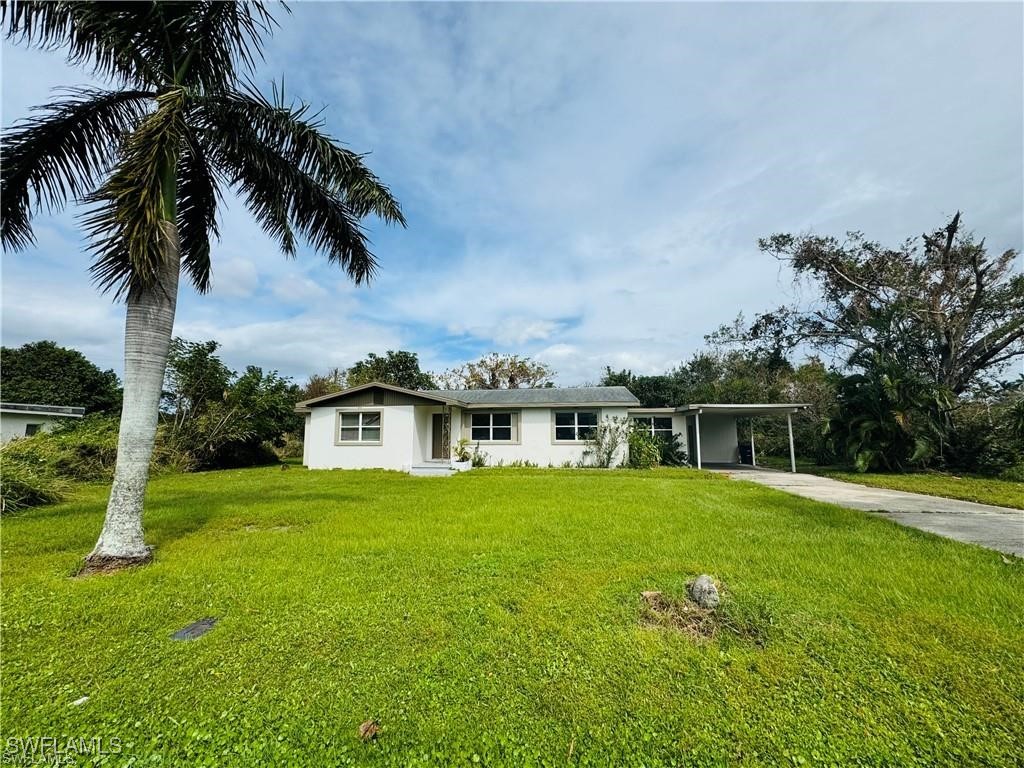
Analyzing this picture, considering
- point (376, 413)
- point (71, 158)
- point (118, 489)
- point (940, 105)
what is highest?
Result: point (940, 105)

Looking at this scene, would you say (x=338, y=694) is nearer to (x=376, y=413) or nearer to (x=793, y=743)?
(x=793, y=743)

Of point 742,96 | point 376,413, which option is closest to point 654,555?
point 742,96

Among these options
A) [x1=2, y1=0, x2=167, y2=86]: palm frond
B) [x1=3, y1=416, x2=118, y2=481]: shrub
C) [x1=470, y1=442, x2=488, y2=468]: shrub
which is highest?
[x1=2, y1=0, x2=167, y2=86]: palm frond

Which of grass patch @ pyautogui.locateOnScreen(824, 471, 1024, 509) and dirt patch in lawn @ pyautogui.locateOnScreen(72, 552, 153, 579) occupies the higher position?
dirt patch in lawn @ pyautogui.locateOnScreen(72, 552, 153, 579)

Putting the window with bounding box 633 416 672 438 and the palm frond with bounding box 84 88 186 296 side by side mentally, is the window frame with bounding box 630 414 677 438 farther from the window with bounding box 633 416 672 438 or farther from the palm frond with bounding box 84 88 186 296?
the palm frond with bounding box 84 88 186 296

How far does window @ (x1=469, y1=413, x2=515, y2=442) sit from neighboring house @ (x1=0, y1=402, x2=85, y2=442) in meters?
16.2

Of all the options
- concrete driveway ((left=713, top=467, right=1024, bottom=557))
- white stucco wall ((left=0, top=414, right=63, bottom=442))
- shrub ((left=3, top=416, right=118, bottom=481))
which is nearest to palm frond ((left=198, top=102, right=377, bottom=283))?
shrub ((left=3, top=416, right=118, bottom=481))

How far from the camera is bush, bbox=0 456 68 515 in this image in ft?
26.4

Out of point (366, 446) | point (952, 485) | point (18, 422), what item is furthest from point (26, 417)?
point (952, 485)

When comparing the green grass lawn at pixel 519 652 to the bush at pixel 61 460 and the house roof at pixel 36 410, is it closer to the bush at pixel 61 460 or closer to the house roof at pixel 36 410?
the bush at pixel 61 460

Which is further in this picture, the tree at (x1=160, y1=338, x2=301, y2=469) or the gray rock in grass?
the tree at (x1=160, y1=338, x2=301, y2=469)

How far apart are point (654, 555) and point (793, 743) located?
113 inches

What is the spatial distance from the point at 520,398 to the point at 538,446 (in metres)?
2.09

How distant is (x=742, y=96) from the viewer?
8.60m
